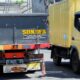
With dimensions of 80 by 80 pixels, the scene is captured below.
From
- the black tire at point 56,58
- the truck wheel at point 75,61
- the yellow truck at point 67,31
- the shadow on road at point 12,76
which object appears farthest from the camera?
the black tire at point 56,58

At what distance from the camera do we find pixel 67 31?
16891 millimetres

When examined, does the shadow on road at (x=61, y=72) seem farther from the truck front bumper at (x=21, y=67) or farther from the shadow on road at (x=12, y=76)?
the truck front bumper at (x=21, y=67)

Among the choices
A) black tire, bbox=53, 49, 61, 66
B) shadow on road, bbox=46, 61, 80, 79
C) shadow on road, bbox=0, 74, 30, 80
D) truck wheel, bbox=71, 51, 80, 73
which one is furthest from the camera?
black tire, bbox=53, 49, 61, 66

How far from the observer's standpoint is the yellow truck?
16156 millimetres

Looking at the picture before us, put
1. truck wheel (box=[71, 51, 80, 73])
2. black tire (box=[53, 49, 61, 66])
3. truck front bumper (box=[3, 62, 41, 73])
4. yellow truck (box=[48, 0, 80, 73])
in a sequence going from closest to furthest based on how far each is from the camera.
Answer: truck front bumper (box=[3, 62, 41, 73])
truck wheel (box=[71, 51, 80, 73])
yellow truck (box=[48, 0, 80, 73])
black tire (box=[53, 49, 61, 66])

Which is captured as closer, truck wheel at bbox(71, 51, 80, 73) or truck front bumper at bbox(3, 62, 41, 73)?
truck front bumper at bbox(3, 62, 41, 73)

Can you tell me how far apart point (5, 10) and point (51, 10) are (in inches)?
228

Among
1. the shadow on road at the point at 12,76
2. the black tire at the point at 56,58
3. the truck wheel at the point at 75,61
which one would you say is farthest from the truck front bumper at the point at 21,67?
the black tire at the point at 56,58

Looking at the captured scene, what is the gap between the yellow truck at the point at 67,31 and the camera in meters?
16.2

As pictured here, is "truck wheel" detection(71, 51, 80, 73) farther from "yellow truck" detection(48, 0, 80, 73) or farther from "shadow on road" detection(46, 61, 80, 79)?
"shadow on road" detection(46, 61, 80, 79)

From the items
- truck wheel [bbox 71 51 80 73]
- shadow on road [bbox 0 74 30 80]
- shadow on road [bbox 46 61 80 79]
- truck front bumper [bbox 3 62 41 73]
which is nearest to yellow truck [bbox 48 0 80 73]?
truck wheel [bbox 71 51 80 73]

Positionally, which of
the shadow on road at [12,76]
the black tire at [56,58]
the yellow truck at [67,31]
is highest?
the yellow truck at [67,31]

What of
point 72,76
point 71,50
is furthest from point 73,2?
point 72,76

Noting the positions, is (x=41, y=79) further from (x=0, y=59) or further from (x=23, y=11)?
(x=23, y=11)
